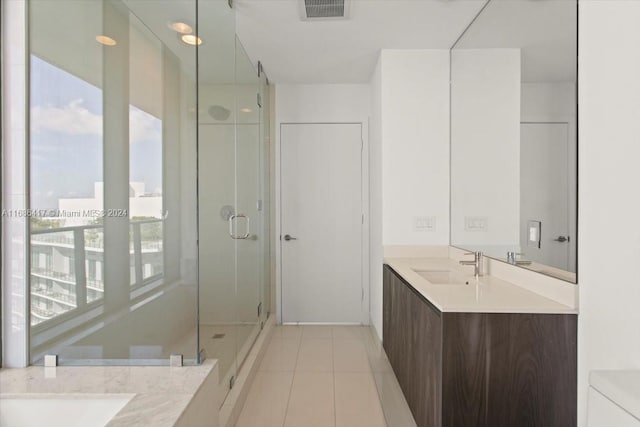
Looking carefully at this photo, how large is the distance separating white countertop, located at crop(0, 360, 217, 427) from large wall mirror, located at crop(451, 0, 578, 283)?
63.0 inches

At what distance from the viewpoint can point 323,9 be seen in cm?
240

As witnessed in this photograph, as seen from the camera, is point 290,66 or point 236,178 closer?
point 236,178

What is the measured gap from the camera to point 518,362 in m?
1.46

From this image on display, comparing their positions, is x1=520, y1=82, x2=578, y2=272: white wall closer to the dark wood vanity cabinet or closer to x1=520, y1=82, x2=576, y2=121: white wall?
x1=520, y1=82, x2=576, y2=121: white wall

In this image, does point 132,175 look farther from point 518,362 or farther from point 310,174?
point 310,174

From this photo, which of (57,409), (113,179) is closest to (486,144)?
(113,179)

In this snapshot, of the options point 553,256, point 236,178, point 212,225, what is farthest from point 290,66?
point 553,256

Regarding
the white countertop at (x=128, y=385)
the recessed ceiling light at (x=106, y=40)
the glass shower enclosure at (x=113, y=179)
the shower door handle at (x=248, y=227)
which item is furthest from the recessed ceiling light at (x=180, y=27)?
the white countertop at (x=128, y=385)

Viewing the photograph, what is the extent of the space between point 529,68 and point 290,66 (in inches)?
84.8

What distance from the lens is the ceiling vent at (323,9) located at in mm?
2324

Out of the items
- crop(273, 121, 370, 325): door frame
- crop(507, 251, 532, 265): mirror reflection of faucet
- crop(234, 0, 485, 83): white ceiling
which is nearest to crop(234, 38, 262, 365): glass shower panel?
crop(234, 0, 485, 83): white ceiling

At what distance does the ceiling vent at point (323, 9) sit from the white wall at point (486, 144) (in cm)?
95
